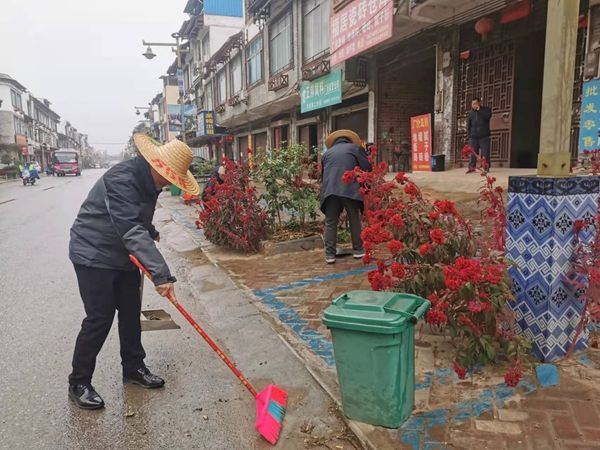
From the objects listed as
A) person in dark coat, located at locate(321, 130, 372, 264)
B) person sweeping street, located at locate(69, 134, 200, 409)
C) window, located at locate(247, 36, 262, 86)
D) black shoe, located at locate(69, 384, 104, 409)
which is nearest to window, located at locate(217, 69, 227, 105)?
window, located at locate(247, 36, 262, 86)

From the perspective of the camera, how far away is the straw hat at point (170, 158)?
282 centimetres

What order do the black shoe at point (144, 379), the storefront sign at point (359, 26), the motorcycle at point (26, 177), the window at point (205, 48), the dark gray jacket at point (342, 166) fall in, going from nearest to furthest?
1. the black shoe at point (144, 379)
2. the dark gray jacket at point (342, 166)
3. the storefront sign at point (359, 26)
4. the motorcycle at point (26, 177)
5. the window at point (205, 48)

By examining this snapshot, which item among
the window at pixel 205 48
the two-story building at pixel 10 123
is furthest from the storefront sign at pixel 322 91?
the two-story building at pixel 10 123

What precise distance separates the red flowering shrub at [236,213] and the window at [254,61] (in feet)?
48.1

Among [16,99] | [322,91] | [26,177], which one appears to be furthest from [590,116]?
[16,99]

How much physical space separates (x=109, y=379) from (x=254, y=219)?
12.7 feet

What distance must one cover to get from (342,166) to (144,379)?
10.9ft

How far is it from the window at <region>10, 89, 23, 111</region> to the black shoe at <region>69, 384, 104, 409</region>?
2284 inches

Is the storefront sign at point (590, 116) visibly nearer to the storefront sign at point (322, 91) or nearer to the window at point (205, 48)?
the storefront sign at point (322, 91)

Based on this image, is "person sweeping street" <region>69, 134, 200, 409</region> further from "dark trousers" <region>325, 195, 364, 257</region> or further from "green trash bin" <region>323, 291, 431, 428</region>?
"dark trousers" <region>325, 195, 364, 257</region>

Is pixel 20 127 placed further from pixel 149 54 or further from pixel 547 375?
pixel 547 375

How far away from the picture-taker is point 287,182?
7.02 m

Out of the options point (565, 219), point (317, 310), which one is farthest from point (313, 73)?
point (565, 219)

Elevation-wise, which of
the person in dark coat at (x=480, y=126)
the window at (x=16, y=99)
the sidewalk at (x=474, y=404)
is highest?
the window at (x=16, y=99)
